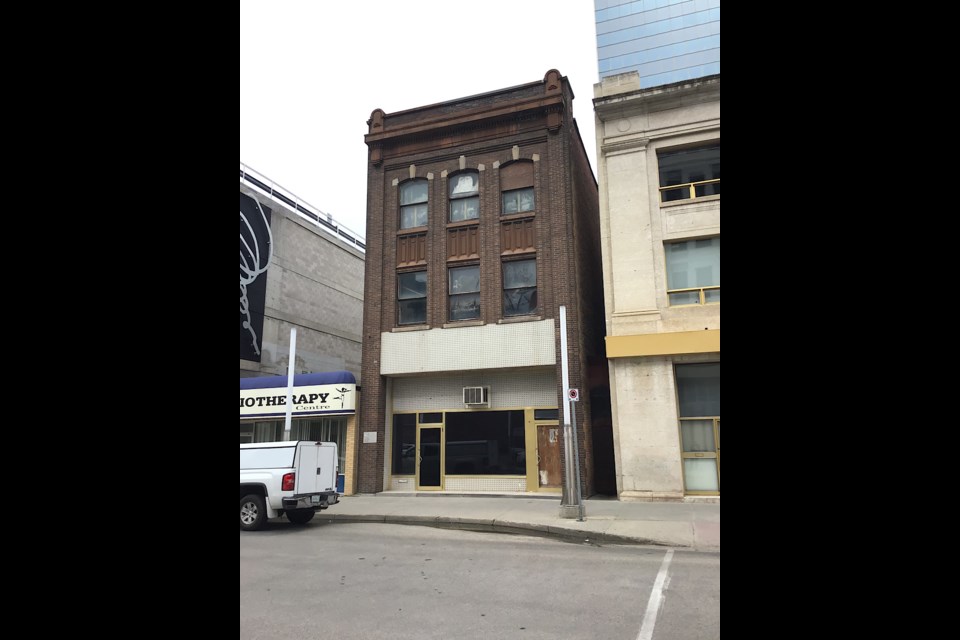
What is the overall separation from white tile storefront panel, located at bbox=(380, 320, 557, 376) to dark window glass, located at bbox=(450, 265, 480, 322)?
2.04 ft

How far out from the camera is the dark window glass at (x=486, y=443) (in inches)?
741

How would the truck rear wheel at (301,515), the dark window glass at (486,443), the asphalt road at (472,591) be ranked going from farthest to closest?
the dark window glass at (486,443) → the truck rear wheel at (301,515) → the asphalt road at (472,591)

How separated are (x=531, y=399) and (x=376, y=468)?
18.1 ft

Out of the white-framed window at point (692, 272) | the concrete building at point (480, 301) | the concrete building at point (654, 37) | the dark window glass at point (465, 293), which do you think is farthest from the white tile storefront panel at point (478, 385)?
the concrete building at point (654, 37)

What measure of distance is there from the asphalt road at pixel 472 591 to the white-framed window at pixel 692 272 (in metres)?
8.74

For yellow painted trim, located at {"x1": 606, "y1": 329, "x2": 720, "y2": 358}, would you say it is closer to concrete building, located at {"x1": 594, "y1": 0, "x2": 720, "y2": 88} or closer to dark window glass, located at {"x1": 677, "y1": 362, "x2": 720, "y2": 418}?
dark window glass, located at {"x1": 677, "y1": 362, "x2": 720, "y2": 418}

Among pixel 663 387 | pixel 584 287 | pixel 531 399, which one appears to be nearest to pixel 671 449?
pixel 663 387

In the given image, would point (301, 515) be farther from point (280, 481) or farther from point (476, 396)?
point (476, 396)

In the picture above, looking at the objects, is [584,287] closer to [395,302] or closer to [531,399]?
[531,399]

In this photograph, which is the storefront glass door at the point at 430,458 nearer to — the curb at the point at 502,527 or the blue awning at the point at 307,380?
the blue awning at the point at 307,380

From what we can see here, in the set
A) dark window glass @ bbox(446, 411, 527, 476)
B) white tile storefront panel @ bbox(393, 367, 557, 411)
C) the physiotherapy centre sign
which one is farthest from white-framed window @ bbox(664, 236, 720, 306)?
the physiotherapy centre sign
